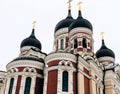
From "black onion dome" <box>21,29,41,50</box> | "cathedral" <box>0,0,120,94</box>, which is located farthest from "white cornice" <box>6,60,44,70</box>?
"black onion dome" <box>21,29,41,50</box>

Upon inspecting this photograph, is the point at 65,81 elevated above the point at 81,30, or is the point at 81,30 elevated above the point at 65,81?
the point at 81,30

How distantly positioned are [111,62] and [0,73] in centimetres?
1364

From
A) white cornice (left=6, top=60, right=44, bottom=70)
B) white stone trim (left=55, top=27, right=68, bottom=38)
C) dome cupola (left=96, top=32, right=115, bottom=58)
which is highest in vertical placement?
white stone trim (left=55, top=27, right=68, bottom=38)

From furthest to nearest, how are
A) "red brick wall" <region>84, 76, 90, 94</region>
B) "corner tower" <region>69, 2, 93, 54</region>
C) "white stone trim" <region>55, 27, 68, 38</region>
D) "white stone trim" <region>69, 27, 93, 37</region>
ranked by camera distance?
"white stone trim" <region>55, 27, 68, 38</region> → "white stone trim" <region>69, 27, 93, 37</region> → "corner tower" <region>69, 2, 93, 54</region> → "red brick wall" <region>84, 76, 90, 94</region>

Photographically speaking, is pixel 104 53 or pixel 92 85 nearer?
pixel 92 85

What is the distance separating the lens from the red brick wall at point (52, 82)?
802 inches

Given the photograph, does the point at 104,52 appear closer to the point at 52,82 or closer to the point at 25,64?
the point at 25,64

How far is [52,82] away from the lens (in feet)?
68.1

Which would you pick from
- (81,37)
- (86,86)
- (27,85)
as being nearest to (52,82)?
(27,85)

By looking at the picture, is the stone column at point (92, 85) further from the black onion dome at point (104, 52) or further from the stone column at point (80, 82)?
the black onion dome at point (104, 52)

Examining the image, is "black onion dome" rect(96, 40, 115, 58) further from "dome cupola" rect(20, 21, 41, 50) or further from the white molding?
"dome cupola" rect(20, 21, 41, 50)

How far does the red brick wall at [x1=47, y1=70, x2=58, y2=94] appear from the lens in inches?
802

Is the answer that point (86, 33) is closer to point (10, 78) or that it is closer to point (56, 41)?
point (56, 41)

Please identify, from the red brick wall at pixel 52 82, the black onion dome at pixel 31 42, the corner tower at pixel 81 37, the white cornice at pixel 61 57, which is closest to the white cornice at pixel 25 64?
the white cornice at pixel 61 57
